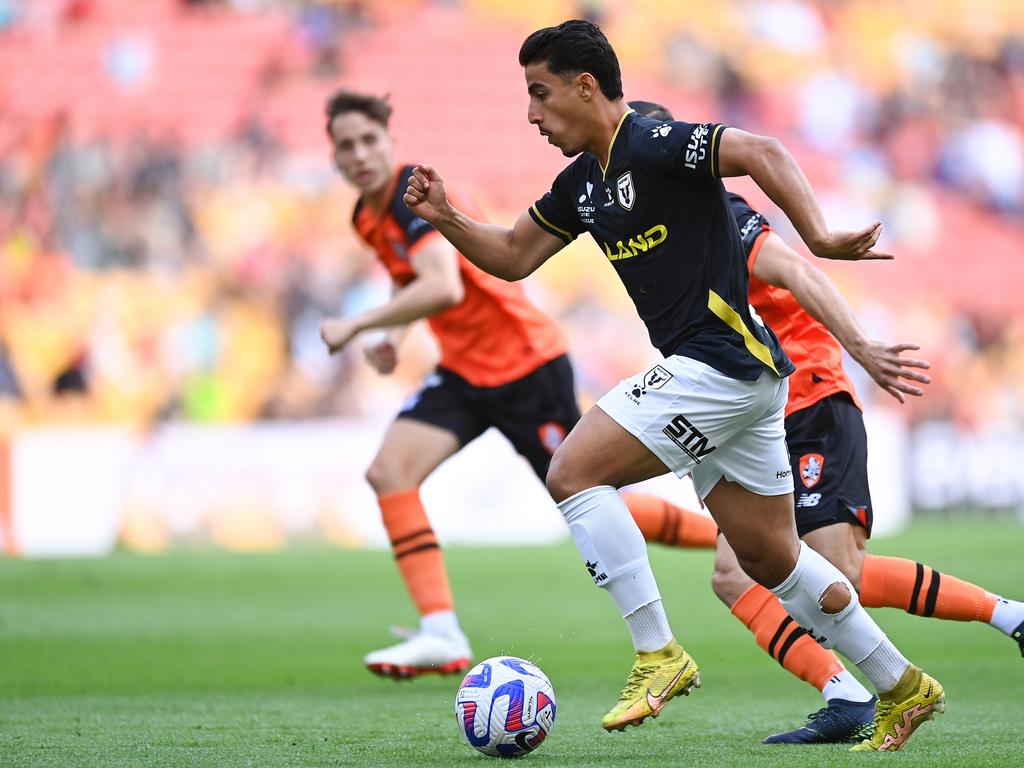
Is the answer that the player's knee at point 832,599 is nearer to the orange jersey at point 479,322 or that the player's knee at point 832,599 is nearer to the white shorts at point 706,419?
the white shorts at point 706,419

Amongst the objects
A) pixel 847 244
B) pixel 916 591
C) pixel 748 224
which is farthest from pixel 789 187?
pixel 916 591

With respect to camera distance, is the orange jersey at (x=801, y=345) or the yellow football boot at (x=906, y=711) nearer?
the yellow football boot at (x=906, y=711)

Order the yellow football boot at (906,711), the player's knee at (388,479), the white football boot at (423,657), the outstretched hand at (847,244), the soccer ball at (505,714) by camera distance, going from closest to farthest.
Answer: the outstretched hand at (847,244)
the soccer ball at (505,714)
the yellow football boot at (906,711)
the white football boot at (423,657)
the player's knee at (388,479)

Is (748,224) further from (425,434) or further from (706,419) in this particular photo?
(425,434)

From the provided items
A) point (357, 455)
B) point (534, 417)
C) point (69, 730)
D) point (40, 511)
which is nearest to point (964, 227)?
point (357, 455)

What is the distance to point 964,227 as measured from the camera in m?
22.9

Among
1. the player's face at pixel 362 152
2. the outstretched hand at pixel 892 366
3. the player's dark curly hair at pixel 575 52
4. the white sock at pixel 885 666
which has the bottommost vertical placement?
the white sock at pixel 885 666

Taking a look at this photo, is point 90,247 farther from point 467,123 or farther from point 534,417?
point 534,417

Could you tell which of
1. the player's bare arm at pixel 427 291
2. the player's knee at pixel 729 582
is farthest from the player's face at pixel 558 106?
Answer: the player's bare arm at pixel 427 291

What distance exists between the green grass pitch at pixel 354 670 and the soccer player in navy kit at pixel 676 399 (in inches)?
13.9

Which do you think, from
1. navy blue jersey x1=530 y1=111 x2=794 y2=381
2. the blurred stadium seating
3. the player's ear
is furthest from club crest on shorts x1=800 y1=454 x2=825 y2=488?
the blurred stadium seating

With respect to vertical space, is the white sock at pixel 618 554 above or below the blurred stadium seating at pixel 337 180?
below

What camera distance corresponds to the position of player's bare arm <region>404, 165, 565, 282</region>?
16.9ft

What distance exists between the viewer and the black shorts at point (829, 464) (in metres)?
5.53
